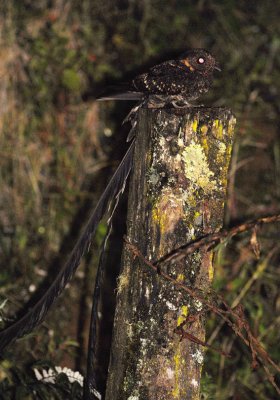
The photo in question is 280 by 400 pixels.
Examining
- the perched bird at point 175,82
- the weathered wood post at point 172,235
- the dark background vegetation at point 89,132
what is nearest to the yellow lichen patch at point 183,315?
the weathered wood post at point 172,235

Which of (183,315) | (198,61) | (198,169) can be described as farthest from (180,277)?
(198,61)

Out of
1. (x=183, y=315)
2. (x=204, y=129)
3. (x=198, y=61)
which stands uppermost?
(x=198, y=61)

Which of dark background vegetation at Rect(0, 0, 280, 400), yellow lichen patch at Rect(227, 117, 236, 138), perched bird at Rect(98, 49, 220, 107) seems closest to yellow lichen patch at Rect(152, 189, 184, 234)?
yellow lichen patch at Rect(227, 117, 236, 138)

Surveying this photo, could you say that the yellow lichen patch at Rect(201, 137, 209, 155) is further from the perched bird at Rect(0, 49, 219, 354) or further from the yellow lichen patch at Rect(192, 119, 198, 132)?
the perched bird at Rect(0, 49, 219, 354)

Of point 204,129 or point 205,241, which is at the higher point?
point 204,129

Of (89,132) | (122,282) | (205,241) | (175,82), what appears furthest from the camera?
(89,132)

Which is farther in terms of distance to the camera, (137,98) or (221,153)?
(137,98)

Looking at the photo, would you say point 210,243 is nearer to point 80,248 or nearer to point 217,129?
point 217,129
